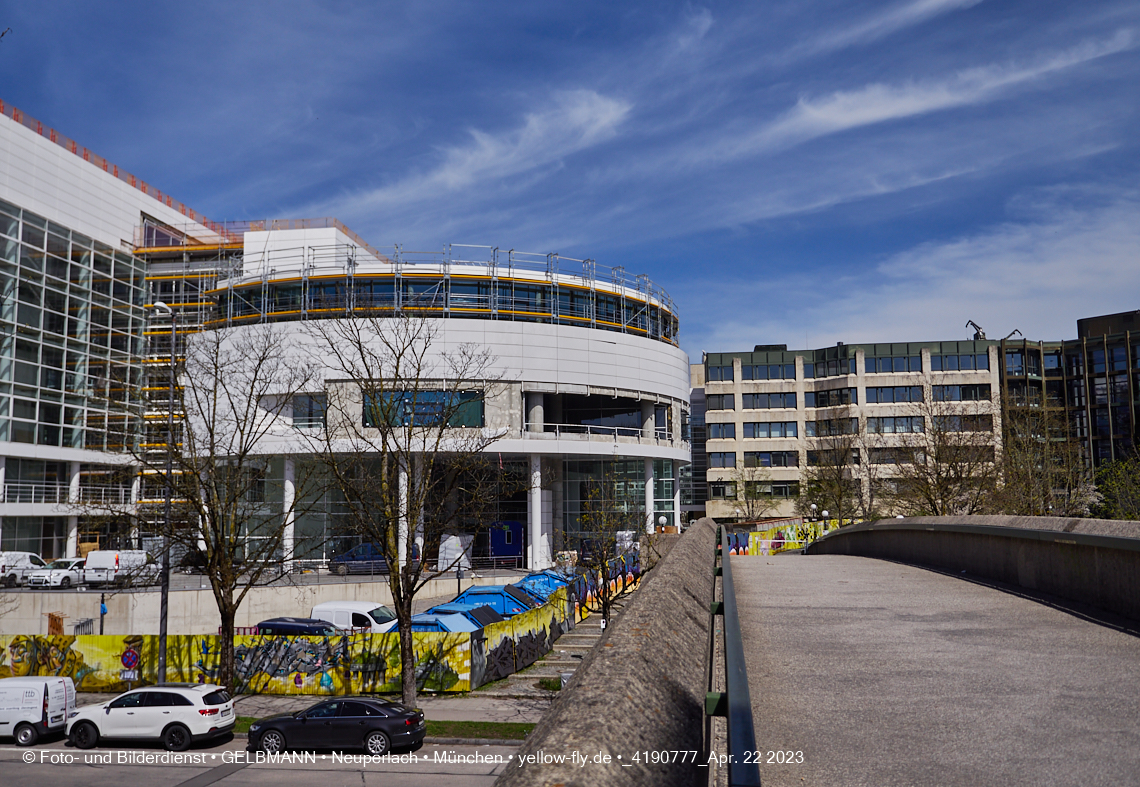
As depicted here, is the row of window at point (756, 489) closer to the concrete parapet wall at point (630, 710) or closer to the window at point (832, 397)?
the window at point (832, 397)

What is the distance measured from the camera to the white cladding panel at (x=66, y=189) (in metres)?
62.8

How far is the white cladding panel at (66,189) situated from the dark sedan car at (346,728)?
5680cm

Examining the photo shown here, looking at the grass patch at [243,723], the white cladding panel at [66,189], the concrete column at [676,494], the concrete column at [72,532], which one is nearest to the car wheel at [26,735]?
the grass patch at [243,723]

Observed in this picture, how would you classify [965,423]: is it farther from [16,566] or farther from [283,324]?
[16,566]

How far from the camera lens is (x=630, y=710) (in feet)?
9.67

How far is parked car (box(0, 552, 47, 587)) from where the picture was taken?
45.2 m

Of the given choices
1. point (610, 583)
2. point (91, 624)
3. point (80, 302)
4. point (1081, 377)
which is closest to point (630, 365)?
point (610, 583)

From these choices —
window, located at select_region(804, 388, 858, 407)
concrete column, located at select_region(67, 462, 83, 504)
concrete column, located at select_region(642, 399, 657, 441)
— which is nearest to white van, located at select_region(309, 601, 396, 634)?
concrete column, located at select_region(642, 399, 657, 441)

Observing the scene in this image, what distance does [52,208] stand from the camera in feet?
221

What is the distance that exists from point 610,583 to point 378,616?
13304mm

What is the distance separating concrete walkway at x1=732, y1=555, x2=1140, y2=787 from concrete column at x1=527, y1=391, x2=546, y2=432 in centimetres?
4347

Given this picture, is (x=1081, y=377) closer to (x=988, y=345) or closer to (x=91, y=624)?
(x=988, y=345)

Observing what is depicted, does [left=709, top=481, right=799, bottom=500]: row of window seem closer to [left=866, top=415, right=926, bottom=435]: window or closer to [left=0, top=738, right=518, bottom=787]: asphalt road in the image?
[left=866, top=415, right=926, bottom=435]: window

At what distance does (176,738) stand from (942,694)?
21.2m
